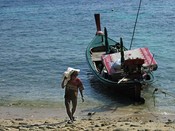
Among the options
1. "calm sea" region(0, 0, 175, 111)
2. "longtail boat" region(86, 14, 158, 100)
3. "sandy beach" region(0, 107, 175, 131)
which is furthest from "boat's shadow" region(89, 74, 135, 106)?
"sandy beach" region(0, 107, 175, 131)

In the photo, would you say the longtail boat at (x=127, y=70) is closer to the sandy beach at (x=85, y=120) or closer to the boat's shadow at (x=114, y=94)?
the boat's shadow at (x=114, y=94)

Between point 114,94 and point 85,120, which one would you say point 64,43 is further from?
point 85,120

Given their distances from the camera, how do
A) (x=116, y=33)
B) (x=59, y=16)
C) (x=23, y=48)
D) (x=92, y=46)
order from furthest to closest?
(x=59, y=16), (x=116, y=33), (x=23, y=48), (x=92, y=46)

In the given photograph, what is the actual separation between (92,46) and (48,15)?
2584 centimetres

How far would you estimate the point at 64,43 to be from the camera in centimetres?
3098

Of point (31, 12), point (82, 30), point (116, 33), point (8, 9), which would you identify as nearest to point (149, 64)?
point (116, 33)

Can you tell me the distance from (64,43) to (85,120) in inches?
694

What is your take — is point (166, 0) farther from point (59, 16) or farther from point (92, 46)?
point (92, 46)

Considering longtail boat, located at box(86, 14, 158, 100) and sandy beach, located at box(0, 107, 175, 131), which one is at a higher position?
longtail boat, located at box(86, 14, 158, 100)

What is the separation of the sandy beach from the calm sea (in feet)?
3.27

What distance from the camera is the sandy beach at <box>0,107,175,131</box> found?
12000 millimetres

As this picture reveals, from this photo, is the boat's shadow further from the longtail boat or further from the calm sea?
the longtail boat

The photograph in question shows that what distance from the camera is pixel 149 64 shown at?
17.6 m

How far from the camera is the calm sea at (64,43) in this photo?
18.0m
